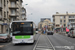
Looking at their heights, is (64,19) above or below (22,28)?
above

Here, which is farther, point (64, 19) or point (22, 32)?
point (64, 19)

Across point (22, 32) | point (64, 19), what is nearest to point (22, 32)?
point (22, 32)

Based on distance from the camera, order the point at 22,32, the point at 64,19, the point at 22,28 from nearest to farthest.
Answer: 1. the point at 22,32
2. the point at 22,28
3. the point at 64,19

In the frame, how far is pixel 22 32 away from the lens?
17672mm

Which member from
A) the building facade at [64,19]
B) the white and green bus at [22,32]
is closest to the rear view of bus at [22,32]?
the white and green bus at [22,32]

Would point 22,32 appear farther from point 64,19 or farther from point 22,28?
point 64,19

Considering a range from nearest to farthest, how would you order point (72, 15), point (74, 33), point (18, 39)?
point (18, 39) → point (74, 33) → point (72, 15)

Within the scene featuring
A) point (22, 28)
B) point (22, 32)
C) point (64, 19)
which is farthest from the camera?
point (64, 19)

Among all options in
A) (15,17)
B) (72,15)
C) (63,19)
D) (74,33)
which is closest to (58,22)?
(63,19)

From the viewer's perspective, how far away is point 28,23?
17922 millimetres

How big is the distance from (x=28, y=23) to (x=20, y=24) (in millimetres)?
977

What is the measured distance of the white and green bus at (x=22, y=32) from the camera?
17.6 meters

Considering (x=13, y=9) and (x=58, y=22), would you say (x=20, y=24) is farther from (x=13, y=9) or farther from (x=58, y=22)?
(x=58, y=22)

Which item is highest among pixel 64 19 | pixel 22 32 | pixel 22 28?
pixel 64 19
